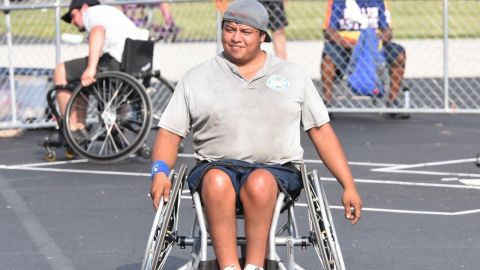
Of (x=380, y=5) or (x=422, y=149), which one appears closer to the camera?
(x=422, y=149)

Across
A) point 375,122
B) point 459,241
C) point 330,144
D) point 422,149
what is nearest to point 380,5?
point 375,122

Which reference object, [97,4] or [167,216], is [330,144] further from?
[97,4]

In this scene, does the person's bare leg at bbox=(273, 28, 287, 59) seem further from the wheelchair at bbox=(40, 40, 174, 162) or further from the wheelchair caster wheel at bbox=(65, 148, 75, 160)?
the wheelchair caster wheel at bbox=(65, 148, 75, 160)

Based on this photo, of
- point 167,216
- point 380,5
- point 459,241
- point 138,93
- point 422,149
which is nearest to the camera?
point 167,216

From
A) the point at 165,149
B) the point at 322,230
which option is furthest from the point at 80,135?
the point at 322,230

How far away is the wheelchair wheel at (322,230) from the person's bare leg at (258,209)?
172 millimetres

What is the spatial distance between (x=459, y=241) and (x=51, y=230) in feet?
8.31

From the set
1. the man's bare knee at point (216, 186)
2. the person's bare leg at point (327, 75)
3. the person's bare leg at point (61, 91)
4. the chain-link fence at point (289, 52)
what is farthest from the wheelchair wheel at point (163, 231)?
the person's bare leg at point (327, 75)

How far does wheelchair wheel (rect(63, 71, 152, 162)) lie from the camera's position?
426 inches

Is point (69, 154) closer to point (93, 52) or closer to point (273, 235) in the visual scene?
point (93, 52)

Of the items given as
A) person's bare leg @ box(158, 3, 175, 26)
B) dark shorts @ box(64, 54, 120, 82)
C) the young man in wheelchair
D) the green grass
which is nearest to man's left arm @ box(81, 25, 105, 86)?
dark shorts @ box(64, 54, 120, 82)

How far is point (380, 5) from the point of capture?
13.4 meters

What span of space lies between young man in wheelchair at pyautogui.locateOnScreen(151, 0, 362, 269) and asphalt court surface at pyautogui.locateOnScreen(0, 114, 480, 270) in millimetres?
1312

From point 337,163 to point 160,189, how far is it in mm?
865
